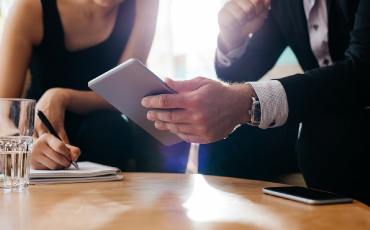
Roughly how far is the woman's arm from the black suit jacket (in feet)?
3.22

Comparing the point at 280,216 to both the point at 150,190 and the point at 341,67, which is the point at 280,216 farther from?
the point at 341,67

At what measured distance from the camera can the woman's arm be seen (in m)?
1.20

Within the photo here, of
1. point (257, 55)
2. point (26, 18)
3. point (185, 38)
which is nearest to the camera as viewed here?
point (26, 18)

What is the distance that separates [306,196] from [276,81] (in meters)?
0.34

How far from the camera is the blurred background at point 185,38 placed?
3027 millimetres

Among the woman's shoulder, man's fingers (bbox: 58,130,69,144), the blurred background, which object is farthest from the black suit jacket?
the blurred background

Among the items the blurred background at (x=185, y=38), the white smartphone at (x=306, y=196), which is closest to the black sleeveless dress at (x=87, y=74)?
the white smartphone at (x=306, y=196)

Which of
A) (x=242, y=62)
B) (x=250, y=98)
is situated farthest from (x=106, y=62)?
(x=250, y=98)

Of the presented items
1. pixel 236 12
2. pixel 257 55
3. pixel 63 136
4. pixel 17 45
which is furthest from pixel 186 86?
pixel 17 45

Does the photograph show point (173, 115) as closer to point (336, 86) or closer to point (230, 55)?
point (336, 86)

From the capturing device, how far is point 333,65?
2.71 feet

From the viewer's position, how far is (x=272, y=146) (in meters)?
1.18

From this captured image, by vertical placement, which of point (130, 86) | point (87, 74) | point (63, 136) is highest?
point (87, 74)

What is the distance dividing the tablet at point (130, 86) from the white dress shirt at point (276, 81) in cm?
23
